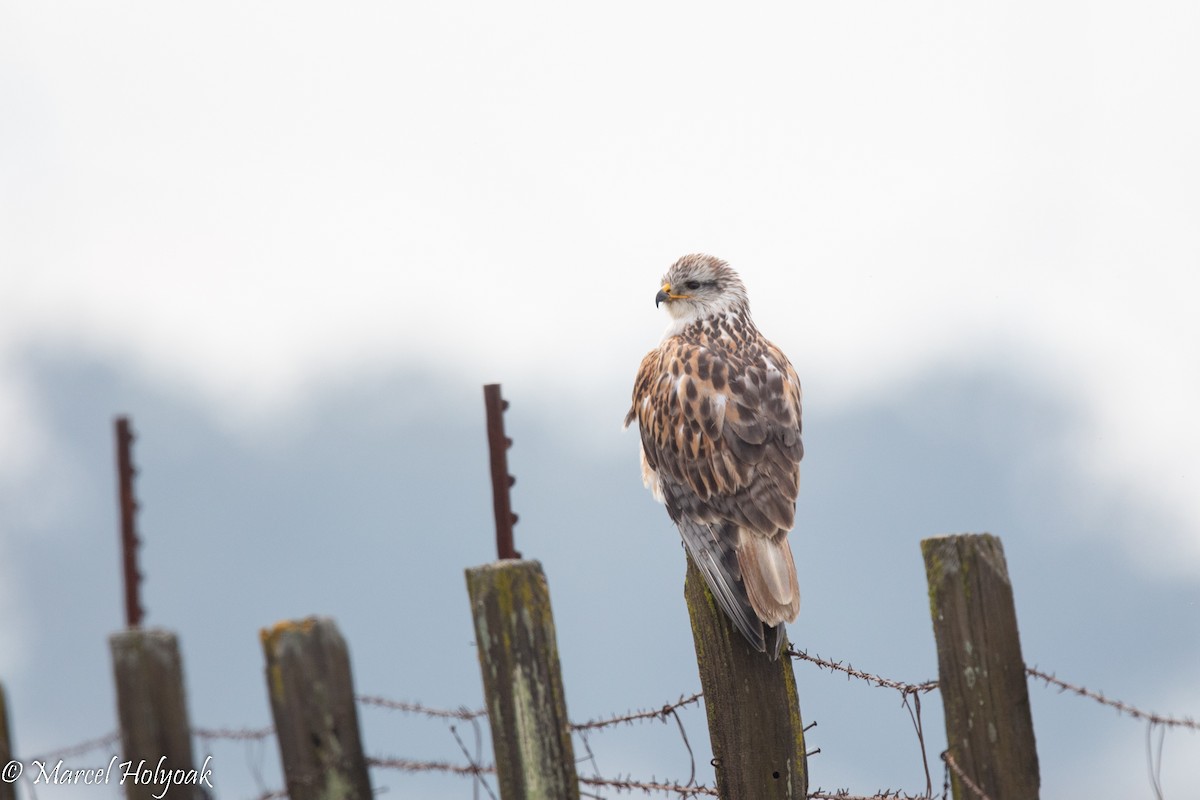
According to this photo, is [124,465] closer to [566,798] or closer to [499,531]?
[499,531]

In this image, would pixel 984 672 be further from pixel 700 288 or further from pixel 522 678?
pixel 700 288

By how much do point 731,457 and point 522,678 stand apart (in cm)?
218

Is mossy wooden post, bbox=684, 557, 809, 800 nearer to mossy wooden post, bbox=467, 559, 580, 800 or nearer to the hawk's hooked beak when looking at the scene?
mossy wooden post, bbox=467, 559, 580, 800

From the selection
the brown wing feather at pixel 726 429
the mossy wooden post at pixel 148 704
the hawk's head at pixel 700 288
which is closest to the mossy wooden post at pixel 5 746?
the mossy wooden post at pixel 148 704

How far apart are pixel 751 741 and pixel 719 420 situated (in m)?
1.69

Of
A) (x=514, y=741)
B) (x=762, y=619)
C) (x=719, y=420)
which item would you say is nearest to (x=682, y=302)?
(x=719, y=420)

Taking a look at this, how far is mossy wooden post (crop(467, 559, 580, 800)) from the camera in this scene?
12.7ft

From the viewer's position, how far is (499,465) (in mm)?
4355

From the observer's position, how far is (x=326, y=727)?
3729mm

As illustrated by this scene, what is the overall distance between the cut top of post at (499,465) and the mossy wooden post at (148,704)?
3.88 ft

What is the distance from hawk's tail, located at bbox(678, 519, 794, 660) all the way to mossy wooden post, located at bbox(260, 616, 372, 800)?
5.85 feet

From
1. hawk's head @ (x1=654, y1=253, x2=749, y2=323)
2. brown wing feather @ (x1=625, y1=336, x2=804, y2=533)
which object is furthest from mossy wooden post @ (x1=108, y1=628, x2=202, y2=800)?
hawk's head @ (x1=654, y1=253, x2=749, y2=323)

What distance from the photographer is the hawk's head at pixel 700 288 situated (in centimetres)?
724

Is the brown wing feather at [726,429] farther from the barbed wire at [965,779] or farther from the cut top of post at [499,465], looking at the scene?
the barbed wire at [965,779]
